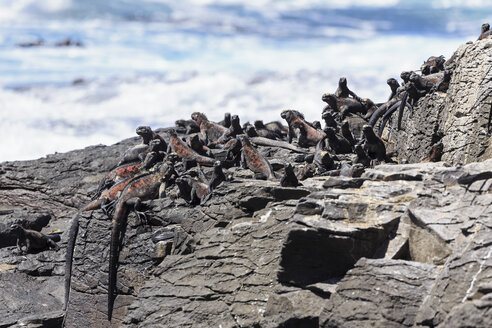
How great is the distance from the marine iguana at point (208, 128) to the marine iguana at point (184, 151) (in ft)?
7.72

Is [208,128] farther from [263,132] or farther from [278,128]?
[278,128]

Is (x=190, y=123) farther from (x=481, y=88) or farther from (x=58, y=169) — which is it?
(x=481, y=88)

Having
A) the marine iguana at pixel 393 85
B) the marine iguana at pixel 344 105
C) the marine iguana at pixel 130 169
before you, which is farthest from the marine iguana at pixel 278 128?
the marine iguana at pixel 130 169

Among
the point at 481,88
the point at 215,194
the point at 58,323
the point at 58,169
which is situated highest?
the point at 481,88

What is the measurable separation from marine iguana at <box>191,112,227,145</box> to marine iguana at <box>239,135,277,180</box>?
4.41 m

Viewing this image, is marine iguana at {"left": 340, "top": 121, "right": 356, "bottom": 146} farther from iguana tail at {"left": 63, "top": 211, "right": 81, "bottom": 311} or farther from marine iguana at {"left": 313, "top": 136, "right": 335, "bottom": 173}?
iguana tail at {"left": 63, "top": 211, "right": 81, "bottom": 311}

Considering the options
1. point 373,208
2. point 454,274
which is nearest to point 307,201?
point 373,208

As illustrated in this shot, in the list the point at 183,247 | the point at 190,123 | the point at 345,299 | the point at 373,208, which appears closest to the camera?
the point at 345,299

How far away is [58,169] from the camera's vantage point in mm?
24578

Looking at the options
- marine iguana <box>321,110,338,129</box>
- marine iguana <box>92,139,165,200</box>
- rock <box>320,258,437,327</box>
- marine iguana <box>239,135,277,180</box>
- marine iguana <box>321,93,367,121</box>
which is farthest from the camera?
marine iguana <box>321,93,367,121</box>

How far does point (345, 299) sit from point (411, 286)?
0.96 metres

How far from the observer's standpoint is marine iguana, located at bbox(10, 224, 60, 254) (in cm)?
1930

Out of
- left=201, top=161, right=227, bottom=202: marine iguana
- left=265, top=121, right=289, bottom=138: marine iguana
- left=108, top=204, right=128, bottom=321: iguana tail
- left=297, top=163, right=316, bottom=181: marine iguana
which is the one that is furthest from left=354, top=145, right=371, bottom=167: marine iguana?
left=265, top=121, right=289, bottom=138: marine iguana

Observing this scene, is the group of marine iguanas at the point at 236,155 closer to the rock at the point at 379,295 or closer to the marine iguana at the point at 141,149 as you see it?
the marine iguana at the point at 141,149
